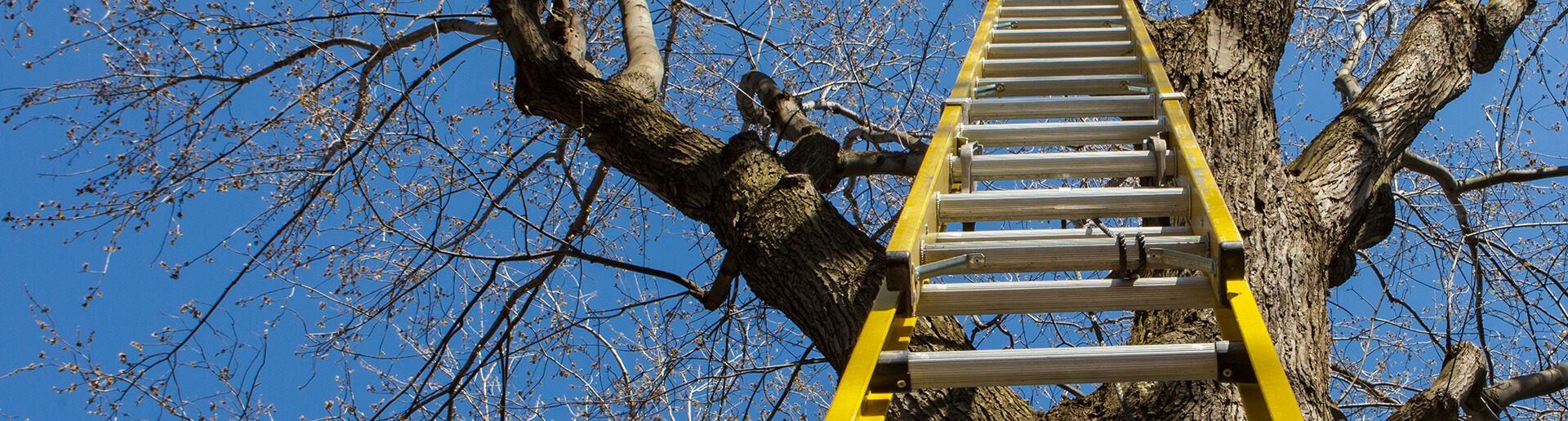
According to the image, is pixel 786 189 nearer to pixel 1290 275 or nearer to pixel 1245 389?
pixel 1290 275

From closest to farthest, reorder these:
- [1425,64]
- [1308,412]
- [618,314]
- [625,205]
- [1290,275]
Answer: [1308,412]
[1290,275]
[1425,64]
[618,314]
[625,205]

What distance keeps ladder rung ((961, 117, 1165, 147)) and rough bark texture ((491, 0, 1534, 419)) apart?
1.00 feet

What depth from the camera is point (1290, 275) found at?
2596 millimetres

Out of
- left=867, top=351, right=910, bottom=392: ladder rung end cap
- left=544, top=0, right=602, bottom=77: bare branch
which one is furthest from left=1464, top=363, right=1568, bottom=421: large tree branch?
left=544, top=0, right=602, bottom=77: bare branch

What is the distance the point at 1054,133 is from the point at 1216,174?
1.64ft

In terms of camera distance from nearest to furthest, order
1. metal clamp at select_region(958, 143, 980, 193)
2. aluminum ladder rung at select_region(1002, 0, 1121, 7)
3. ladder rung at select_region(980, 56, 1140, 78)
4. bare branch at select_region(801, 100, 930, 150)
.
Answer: metal clamp at select_region(958, 143, 980, 193), ladder rung at select_region(980, 56, 1140, 78), aluminum ladder rung at select_region(1002, 0, 1121, 7), bare branch at select_region(801, 100, 930, 150)

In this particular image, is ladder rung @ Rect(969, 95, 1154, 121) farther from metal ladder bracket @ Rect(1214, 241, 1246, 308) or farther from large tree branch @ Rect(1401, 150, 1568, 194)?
large tree branch @ Rect(1401, 150, 1568, 194)

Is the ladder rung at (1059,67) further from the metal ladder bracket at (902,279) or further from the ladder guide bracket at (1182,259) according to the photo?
the metal ladder bracket at (902,279)

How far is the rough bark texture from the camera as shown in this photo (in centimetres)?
242

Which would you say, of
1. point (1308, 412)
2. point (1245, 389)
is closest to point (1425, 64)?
point (1308, 412)

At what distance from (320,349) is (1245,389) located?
3792mm

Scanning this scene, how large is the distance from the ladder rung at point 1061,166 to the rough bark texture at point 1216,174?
346mm

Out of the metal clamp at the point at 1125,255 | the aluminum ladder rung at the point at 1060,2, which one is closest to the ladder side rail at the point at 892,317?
the metal clamp at the point at 1125,255

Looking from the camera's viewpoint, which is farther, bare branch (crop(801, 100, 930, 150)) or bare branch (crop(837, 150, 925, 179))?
bare branch (crop(801, 100, 930, 150))
